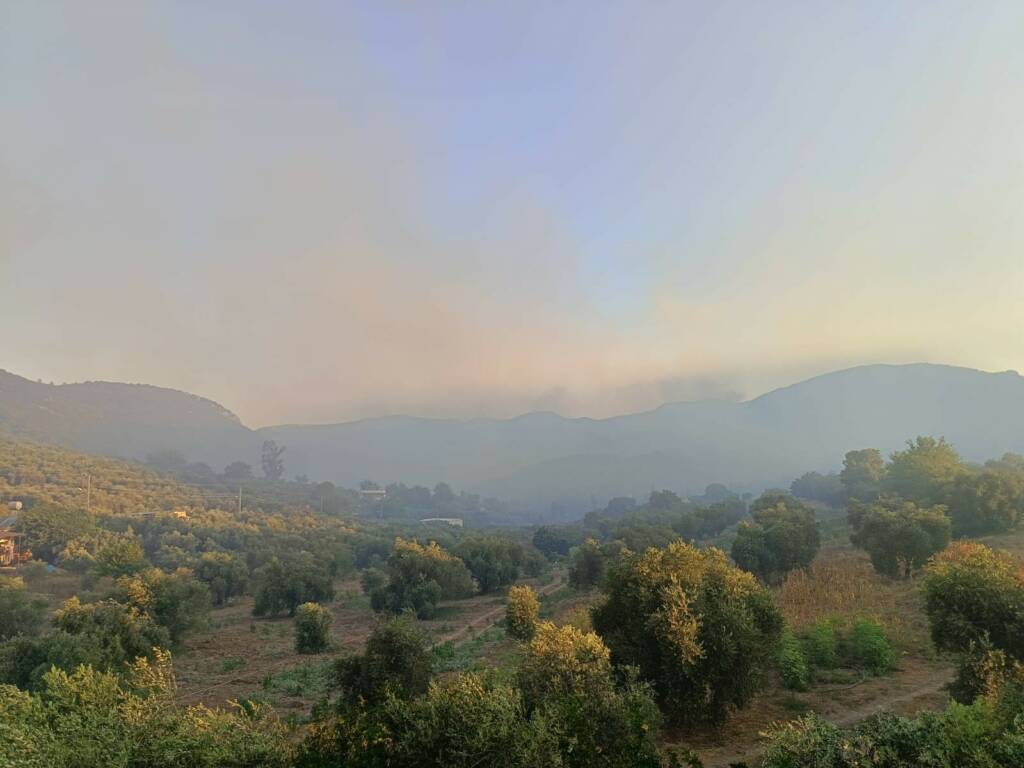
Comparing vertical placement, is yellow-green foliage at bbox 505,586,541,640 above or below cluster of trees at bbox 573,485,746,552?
above

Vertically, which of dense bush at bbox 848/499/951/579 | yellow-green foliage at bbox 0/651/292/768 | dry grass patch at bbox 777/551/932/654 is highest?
yellow-green foliage at bbox 0/651/292/768

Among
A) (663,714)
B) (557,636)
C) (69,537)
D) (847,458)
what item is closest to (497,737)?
(557,636)

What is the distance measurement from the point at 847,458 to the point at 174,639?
318ft

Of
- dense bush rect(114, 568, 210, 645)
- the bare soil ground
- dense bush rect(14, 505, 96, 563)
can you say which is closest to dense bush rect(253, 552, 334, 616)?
the bare soil ground

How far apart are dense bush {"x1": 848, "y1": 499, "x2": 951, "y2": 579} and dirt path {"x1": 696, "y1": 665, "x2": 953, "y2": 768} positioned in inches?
594

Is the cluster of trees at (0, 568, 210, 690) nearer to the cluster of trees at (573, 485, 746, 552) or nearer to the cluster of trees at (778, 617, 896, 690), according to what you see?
the cluster of trees at (778, 617, 896, 690)

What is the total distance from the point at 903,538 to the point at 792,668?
18948 mm

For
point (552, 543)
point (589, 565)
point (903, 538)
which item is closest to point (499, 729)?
point (903, 538)

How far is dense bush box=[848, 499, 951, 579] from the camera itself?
29.9 m

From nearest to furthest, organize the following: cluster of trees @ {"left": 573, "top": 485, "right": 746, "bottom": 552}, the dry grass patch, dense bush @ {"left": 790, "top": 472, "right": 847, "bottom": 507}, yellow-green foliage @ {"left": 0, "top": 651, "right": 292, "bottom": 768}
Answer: yellow-green foliage @ {"left": 0, "top": 651, "right": 292, "bottom": 768}
the dry grass patch
cluster of trees @ {"left": 573, "top": 485, "right": 746, "bottom": 552}
dense bush @ {"left": 790, "top": 472, "right": 847, "bottom": 507}

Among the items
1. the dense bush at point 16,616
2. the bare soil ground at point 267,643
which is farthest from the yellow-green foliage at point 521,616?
the dense bush at point 16,616

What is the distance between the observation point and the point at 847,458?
3521 inches

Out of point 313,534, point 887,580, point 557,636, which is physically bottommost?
point 313,534

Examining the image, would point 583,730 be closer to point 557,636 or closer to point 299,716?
point 557,636
